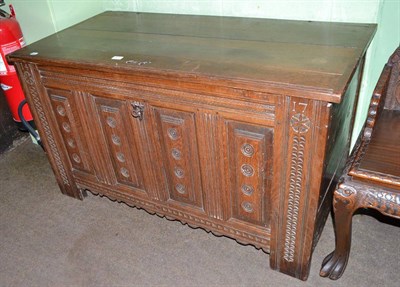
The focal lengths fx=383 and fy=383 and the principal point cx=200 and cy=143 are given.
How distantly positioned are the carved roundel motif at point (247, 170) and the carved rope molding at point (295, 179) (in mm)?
146

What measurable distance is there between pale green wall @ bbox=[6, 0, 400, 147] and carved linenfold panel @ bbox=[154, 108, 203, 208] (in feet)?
2.18

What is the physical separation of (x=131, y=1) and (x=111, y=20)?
17cm

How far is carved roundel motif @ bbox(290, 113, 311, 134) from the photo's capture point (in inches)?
46.3

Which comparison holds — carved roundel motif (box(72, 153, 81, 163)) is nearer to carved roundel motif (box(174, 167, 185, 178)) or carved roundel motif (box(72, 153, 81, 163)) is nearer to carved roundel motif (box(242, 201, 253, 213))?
carved roundel motif (box(174, 167, 185, 178))

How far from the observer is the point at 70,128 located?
1.79 meters

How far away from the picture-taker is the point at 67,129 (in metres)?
1.81

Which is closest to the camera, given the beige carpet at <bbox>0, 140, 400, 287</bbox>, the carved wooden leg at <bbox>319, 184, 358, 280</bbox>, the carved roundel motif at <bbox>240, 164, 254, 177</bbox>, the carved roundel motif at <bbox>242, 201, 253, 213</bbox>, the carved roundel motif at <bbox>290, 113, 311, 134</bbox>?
the carved roundel motif at <bbox>290, 113, 311, 134</bbox>

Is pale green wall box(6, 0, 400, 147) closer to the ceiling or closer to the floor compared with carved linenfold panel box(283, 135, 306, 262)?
closer to the ceiling

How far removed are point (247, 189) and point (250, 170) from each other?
0.33ft

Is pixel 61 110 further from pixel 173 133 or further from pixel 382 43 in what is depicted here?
pixel 382 43

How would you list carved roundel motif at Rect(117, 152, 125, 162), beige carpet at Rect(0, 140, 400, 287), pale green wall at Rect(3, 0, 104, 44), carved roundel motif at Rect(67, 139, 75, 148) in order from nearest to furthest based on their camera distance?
beige carpet at Rect(0, 140, 400, 287)
carved roundel motif at Rect(117, 152, 125, 162)
carved roundel motif at Rect(67, 139, 75, 148)
pale green wall at Rect(3, 0, 104, 44)

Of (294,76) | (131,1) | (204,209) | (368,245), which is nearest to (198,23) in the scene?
(131,1)

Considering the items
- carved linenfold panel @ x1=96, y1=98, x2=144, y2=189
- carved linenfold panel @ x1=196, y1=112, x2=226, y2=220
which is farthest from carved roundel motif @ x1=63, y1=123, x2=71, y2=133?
carved linenfold panel @ x1=196, y1=112, x2=226, y2=220

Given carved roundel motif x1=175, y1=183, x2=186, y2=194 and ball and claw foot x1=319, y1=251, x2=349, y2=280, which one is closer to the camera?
ball and claw foot x1=319, y1=251, x2=349, y2=280
